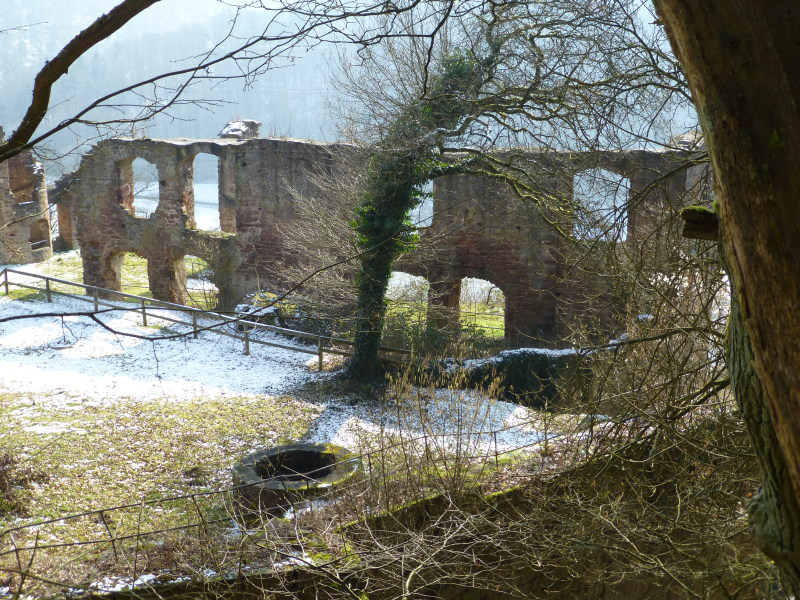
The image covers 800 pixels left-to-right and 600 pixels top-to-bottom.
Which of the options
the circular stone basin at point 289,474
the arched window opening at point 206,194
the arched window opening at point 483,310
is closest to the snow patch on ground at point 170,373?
the circular stone basin at point 289,474

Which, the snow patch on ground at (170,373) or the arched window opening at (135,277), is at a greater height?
the arched window opening at (135,277)

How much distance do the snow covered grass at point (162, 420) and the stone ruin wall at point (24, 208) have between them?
8.07 meters

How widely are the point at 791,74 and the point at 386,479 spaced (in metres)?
5.26

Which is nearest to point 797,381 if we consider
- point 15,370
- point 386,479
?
point 386,479

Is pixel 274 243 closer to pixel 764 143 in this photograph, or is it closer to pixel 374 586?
pixel 374 586

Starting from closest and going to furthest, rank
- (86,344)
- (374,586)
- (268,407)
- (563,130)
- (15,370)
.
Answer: (374,586), (563,130), (268,407), (15,370), (86,344)

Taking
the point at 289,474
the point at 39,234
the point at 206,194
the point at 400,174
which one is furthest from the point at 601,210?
the point at 206,194

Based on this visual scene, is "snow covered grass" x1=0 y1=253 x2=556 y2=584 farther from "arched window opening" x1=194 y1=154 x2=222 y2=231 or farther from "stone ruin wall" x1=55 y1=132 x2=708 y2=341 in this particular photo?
"arched window opening" x1=194 y1=154 x2=222 y2=231

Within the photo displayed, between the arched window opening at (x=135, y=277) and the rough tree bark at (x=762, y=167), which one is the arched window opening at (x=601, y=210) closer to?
the rough tree bark at (x=762, y=167)

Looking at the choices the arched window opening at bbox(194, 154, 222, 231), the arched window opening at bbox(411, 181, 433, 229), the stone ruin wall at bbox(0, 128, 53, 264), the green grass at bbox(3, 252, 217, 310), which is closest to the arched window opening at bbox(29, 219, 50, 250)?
the stone ruin wall at bbox(0, 128, 53, 264)

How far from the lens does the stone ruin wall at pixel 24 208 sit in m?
Result: 22.5

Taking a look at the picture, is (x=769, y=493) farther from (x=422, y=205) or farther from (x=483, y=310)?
(x=483, y=310)

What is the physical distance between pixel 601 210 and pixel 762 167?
5253 mm

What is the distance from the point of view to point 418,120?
38.0 feet
